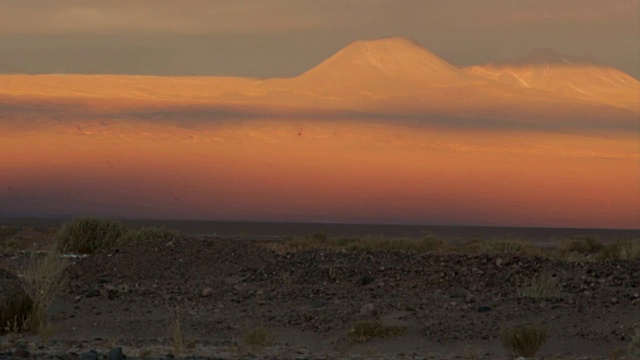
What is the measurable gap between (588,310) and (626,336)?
8.34ft

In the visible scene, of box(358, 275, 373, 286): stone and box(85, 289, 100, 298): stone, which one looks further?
box(358, 275, 373, 286): stone

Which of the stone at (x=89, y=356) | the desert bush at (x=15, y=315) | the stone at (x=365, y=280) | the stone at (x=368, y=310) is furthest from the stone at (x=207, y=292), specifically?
the stone at (x=89, y=356)

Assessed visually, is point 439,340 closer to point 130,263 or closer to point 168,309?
point 168,309

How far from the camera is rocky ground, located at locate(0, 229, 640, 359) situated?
21.3m

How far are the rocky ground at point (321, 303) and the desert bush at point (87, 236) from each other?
9.04m

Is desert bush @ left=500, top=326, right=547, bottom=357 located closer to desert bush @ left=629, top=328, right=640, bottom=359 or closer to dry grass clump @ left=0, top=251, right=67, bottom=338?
desert bush @ left=629, top=328, right=640, bottom=359

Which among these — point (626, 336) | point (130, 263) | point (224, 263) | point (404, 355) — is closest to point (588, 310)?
point (626, 336)

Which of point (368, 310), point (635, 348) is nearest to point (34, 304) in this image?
point (368, 310)

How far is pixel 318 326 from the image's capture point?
77.3 ft

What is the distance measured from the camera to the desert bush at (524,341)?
802 inches

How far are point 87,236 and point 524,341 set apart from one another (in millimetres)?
24466

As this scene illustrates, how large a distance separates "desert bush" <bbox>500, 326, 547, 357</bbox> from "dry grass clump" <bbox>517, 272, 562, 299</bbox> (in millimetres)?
5255

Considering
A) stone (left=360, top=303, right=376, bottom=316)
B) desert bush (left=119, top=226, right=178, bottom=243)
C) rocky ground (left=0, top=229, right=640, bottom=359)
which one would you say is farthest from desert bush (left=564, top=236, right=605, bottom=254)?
stone (left=360, top=303, right=376, bottom=316)

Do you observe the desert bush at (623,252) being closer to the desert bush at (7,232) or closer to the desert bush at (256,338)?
the desert bush at (256,338)
